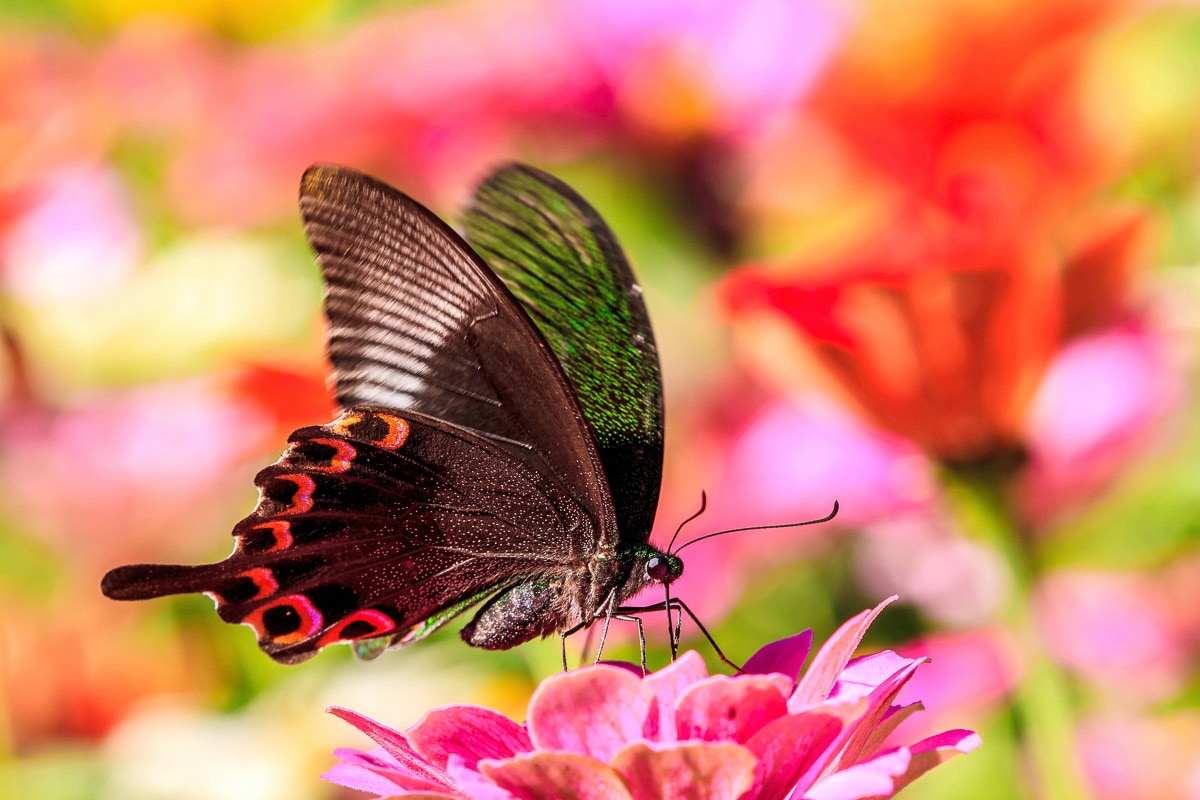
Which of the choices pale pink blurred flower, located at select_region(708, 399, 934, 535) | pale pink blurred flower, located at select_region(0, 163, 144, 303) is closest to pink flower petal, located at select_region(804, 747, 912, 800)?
pale pink blurred flower, located at select_region(708, 399, 934, 535)

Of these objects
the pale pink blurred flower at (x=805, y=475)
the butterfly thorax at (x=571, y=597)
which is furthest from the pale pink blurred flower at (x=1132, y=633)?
the butterfly thorax at (x=571, y=597)

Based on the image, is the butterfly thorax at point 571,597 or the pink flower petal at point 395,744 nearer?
the pink flower petal at point 395,744

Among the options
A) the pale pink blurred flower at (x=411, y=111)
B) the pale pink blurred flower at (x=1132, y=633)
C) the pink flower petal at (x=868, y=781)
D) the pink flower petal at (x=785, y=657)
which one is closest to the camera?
the pink flower petal at (x=868, y=781)

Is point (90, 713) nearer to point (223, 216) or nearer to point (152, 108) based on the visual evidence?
point (223, 216)

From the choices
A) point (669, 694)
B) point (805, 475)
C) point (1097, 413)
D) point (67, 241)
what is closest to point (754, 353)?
point (805, 475)

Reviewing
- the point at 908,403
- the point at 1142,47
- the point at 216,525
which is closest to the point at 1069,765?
the point at 908,403

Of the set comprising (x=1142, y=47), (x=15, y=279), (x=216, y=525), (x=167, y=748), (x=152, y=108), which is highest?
(x=152, y=108)

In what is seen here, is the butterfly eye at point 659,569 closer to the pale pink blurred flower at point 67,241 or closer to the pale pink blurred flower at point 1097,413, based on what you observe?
the pale pink blurred flower at point 1097,413
